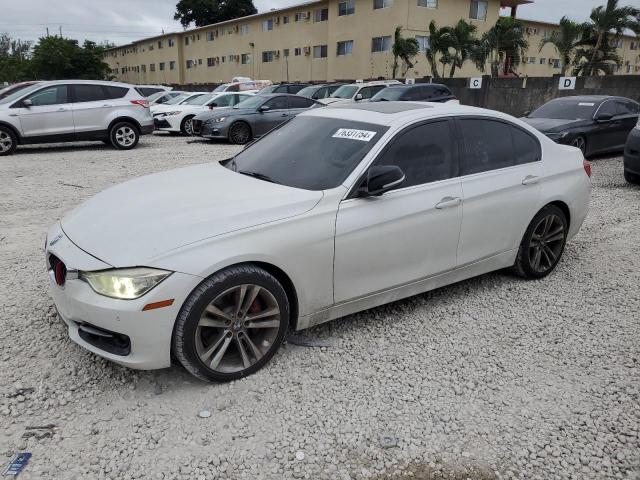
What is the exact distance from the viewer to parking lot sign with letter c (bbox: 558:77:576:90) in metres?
19.1

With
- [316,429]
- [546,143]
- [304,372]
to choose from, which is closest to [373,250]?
[304,372]

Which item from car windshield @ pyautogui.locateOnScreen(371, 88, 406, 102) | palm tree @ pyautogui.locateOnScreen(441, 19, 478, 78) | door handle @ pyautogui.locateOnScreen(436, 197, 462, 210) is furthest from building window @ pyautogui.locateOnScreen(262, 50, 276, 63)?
door handle @ pyautogui.locateOnScreen(436, 197, 462, 210)

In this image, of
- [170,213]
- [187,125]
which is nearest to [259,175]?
[170,213]

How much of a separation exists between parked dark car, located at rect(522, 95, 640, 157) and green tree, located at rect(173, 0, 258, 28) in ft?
198

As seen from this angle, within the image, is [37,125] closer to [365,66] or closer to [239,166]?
[239,166]

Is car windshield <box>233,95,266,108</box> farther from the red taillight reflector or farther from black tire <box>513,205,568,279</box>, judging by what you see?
the red taillight reflector

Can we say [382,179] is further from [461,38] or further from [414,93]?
[461,38]

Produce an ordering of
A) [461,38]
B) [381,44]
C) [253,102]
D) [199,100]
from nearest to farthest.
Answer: [253,102] → [199,100] → [461,38] → [381,44]

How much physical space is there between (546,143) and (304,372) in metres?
3.09

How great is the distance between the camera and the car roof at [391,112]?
12.6 ft

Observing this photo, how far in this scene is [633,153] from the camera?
325 inches

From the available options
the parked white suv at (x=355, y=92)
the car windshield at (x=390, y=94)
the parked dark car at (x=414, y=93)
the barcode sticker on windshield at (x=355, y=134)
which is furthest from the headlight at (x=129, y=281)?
the parked white suv at (x=355, y=92)

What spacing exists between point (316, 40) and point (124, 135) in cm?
3063

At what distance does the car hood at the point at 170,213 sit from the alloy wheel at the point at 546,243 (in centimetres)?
233
